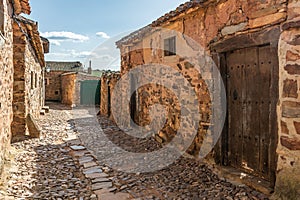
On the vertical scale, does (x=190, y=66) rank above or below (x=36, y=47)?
below

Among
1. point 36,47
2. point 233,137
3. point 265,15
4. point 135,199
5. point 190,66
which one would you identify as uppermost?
point 36,47

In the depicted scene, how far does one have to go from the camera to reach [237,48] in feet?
13.2

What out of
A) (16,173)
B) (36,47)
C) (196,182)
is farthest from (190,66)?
(36,47)

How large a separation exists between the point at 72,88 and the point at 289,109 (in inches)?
631

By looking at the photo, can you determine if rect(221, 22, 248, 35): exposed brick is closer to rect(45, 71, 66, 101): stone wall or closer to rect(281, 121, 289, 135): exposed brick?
rect(281, 121, 289, 135): exposed brick

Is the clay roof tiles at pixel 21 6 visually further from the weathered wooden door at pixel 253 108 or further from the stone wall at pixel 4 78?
the weathered wooden door at pixel 253 108

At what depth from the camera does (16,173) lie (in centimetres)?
447

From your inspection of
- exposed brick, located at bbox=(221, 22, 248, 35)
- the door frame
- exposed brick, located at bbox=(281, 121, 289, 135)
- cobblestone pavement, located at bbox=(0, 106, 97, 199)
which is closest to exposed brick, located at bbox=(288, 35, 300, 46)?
the door frame

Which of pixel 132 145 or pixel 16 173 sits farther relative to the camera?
pixel 132 145

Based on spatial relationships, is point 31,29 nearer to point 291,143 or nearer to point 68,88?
point 291,143

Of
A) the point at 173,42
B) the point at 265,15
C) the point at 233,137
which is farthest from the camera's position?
the point at 173,42

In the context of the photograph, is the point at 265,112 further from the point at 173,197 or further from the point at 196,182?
the point at 173,197

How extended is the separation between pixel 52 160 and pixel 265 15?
473 centimetres

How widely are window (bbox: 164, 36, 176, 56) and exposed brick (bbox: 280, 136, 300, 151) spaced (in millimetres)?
3283
